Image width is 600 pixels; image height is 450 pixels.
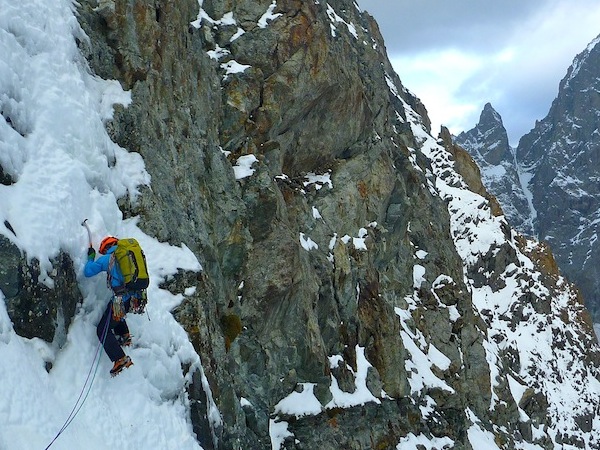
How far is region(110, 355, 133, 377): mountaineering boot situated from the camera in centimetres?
952

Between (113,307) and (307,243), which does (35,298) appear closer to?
(113,307)

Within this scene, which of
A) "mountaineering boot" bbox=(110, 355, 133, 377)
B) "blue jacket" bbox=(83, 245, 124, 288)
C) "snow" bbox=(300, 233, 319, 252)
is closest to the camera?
"mountaineering boot" bbox=(110, 355, 133, 377)

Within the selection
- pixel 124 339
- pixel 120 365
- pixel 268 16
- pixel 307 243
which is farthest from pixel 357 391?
pixel 268 16

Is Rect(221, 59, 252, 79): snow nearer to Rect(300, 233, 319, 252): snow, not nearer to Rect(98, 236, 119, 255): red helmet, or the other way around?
Rect(300, 233, 319, 252): snow

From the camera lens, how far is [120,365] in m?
9.59

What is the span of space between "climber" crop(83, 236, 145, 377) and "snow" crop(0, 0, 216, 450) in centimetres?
21

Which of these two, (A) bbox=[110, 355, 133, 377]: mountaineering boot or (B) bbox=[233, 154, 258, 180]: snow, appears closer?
(A) bbox=[110, 355, 133, 377]: mountaineering boot

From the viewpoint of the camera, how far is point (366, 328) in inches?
1087

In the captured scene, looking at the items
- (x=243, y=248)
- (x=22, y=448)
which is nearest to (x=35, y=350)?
(x=22, y=448)

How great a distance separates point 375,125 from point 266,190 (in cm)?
1971

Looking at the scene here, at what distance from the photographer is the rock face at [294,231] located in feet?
48.0

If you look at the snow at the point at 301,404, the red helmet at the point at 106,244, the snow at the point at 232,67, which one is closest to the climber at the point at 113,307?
the red helmet at the point at 106,244

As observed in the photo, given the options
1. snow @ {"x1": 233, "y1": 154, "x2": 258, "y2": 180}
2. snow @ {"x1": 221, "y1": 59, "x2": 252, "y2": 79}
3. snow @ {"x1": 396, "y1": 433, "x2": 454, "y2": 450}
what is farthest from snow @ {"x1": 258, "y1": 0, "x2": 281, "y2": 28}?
snow @ {"x1": 396, "y1": 433, "x2": 454, "y2": 450}

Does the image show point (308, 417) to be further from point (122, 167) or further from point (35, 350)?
point (35, 350)
